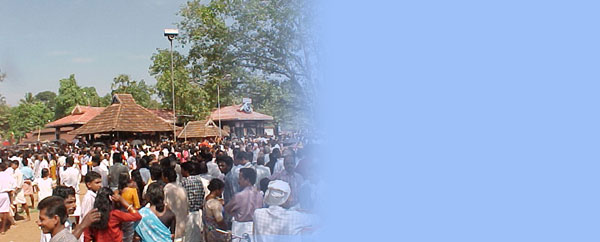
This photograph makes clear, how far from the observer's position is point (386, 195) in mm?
3734

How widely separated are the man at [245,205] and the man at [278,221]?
2.51 feet

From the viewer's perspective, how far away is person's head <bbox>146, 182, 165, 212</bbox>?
4707 millimetres

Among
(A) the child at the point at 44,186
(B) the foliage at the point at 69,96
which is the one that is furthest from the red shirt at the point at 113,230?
(B) the foliage at the point at 69,96

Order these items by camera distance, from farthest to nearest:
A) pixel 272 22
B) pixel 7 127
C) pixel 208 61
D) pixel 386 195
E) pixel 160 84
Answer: pixel 7 127, pixel 160 84, pixel 208 61, pixel 272 22, pixel 386 195

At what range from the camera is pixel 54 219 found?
11.2 ft

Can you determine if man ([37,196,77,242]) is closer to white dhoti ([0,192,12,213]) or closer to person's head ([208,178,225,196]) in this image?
person's head ([208,178,225,196])

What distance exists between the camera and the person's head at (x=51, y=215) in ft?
11.1

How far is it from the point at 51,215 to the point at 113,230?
3.03 feet

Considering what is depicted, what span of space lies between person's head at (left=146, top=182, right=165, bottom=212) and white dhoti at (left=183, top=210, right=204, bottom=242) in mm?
796

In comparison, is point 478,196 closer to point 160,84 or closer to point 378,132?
→ point 378,132

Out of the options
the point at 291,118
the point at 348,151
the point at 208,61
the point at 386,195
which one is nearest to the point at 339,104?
the point at 348,151

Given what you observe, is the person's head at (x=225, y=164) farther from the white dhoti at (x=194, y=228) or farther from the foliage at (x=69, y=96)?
the foliage at (x=69, y=96)

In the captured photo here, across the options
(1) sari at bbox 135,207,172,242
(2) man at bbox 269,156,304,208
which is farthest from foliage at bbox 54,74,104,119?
(1) sari at bbox 135,207,172,242

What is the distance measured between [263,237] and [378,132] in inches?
47.5
